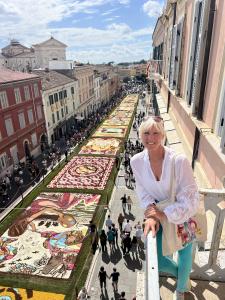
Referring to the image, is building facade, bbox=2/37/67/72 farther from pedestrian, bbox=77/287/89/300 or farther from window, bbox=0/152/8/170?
pedestrian, bbox=77/287/89/300

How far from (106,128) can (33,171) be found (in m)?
19.2

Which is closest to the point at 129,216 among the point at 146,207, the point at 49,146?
the point at 146,207

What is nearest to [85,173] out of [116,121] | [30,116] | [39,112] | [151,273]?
[30,116]

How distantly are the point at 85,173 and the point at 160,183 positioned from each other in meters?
21.1

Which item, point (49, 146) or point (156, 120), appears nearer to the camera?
point (156, 120)

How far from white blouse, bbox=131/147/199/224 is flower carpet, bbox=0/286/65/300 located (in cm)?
1018

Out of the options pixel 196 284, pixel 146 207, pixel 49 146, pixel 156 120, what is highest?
pixel 156 120

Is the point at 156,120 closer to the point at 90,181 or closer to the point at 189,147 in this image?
the point at 189,147

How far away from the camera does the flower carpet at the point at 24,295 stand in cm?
1077

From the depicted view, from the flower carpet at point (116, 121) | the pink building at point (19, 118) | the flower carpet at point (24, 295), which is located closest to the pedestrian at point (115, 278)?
the flower carpet at point (24, 295)

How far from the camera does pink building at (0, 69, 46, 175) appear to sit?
23047mm

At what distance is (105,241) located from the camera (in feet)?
43.5

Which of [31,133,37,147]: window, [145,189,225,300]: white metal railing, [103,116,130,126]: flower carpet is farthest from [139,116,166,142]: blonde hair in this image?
[103,116,130,126]: flower carpet

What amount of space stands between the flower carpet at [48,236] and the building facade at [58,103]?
16.2 metres
